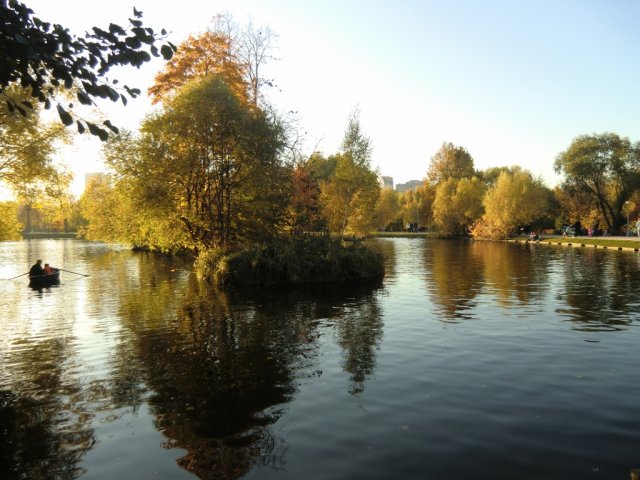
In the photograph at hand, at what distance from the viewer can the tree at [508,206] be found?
7875 cm

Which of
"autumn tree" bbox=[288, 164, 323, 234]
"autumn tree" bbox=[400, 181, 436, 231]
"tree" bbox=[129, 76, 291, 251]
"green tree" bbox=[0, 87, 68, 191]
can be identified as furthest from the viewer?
"autumn tree" bbox=[400, 181, 436, 231]

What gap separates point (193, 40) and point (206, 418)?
120 feet

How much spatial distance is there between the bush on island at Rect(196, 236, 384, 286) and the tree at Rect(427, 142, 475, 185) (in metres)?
84.3

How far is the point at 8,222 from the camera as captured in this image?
2647 cm

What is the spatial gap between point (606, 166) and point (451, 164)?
3703 centimetres

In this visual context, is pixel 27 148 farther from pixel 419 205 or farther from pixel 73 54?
pixel 419 205

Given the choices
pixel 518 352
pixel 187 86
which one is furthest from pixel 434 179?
pixel 518 352

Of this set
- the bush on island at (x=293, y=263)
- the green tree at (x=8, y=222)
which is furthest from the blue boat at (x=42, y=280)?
the bush on island at (x=293, y=263)

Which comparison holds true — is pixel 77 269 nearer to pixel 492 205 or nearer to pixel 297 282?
pixel 297 282

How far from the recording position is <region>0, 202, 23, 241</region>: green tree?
26125 mm

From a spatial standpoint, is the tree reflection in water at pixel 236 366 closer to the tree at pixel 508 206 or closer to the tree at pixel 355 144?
the tree at pixel 355 144

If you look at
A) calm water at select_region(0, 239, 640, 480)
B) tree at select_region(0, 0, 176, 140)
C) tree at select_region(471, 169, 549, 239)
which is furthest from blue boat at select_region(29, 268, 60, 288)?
tree at select_region(471, 169, 549, 239)

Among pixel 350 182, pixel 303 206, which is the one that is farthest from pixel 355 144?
pixel 303 206

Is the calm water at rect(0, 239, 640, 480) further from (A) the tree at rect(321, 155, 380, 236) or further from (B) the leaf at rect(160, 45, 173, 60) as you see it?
(A) the tree at rect(321, 155, 380, 236)
